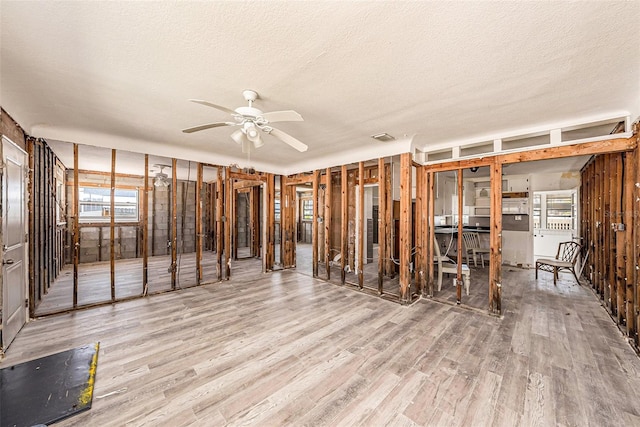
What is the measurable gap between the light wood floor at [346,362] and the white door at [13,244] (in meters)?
0.25

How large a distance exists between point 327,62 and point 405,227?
297cm

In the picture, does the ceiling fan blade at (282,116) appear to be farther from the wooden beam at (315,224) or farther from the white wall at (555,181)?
the white wall at (555,181)

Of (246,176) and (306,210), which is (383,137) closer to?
(246,176)

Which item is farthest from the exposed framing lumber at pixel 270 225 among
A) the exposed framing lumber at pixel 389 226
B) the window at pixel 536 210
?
the window at pixel 536 210

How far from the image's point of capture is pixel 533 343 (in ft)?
9.33

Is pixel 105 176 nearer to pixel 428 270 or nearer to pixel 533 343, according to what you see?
pixel 428 270

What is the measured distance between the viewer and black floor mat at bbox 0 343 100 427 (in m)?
1.78

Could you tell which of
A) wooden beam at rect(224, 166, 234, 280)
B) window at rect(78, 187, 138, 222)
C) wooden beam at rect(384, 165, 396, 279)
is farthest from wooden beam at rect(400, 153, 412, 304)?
window at rect(78, 187, 138, 222)

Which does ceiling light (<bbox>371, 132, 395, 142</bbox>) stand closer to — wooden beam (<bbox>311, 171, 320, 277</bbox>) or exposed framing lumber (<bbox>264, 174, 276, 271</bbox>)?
wooden beam (<bbox>311, 171, 320, 277</bbox>)

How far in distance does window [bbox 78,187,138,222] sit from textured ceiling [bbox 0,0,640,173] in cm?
468

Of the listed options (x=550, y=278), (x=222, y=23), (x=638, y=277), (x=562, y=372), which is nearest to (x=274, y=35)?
(x=222, y=23)

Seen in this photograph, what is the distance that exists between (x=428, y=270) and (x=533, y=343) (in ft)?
5.64

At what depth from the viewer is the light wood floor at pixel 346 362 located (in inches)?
72.5

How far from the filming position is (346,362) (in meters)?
2.46
